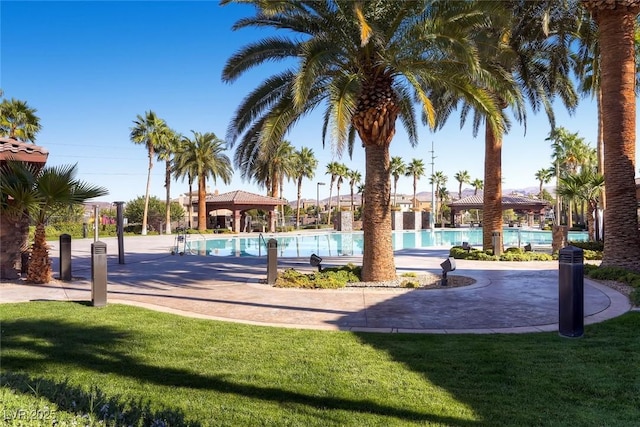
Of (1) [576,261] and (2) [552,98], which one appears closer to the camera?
(1) [576,261]

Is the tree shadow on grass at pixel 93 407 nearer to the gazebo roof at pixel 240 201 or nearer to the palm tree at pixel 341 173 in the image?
the gazebo roof at pixel 240 201

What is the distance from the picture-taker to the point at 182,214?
56.3 m

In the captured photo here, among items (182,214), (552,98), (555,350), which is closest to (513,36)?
(552,98)

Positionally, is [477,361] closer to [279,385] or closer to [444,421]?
[444,421]

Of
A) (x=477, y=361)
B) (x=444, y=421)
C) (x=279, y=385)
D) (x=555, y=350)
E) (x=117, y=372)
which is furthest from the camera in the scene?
(x=555, y=350)

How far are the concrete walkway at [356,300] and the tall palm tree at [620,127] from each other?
1.69m

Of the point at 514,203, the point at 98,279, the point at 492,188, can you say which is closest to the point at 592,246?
the point at 492,188

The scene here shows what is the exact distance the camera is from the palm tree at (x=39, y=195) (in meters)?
10.9

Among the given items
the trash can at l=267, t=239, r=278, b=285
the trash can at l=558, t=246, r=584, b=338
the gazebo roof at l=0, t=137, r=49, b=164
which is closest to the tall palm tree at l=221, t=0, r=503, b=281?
the trash can at l=267, t=239, r=278, b=285

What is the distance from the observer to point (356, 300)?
31.1ft

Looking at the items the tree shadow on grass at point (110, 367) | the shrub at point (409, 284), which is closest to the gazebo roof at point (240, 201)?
the shrub at point (409, 284)

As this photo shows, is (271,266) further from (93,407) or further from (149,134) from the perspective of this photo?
(149,134)

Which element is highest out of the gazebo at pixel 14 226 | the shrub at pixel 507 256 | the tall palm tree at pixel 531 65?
the tall palm tree at pixel 531 65

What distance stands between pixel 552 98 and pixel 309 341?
60.6 feet
